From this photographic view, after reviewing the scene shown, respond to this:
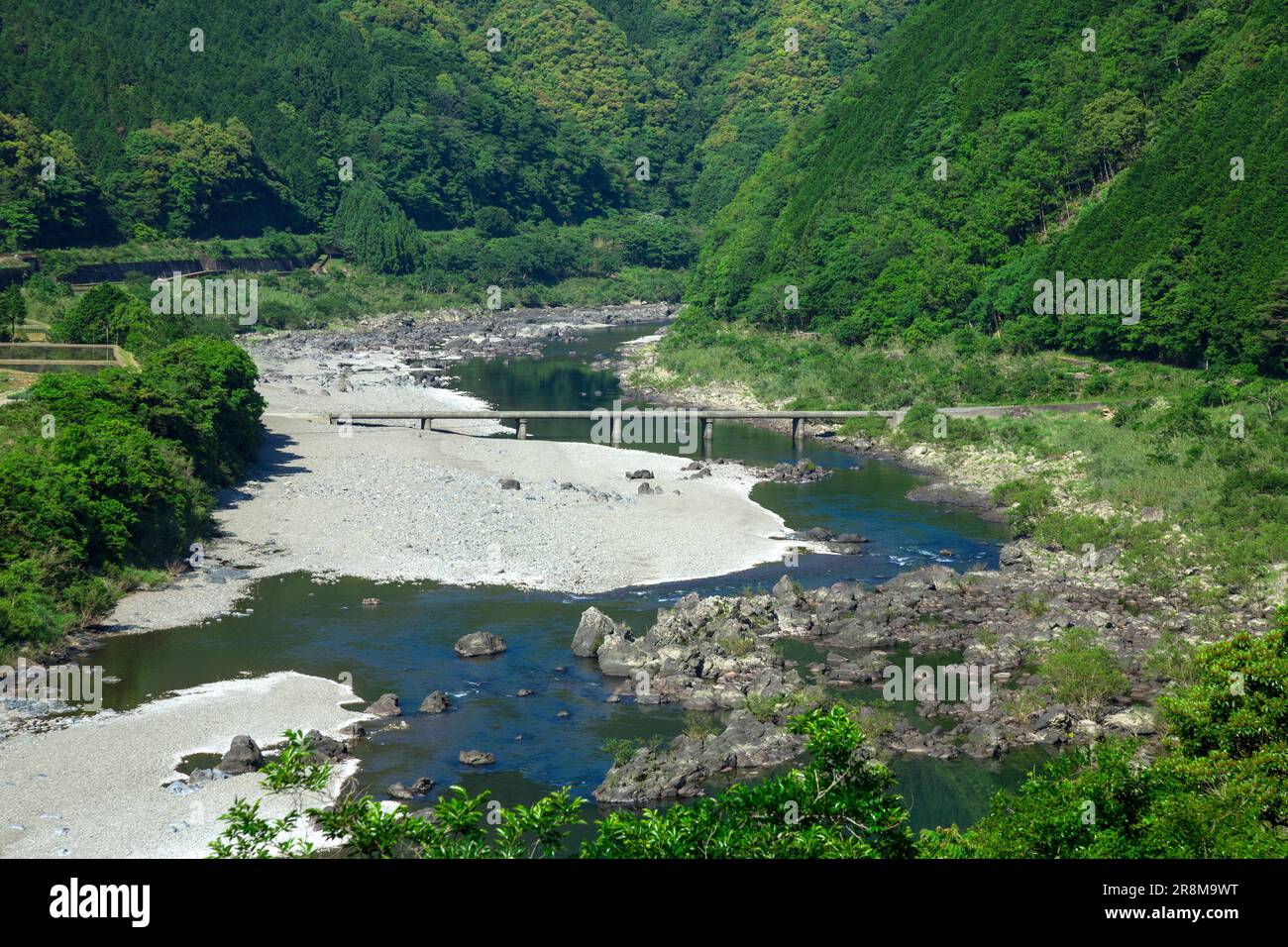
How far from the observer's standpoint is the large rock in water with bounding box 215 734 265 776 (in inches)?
1151

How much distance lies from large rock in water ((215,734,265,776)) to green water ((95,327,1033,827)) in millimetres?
2465

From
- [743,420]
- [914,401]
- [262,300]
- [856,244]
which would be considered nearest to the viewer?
[914,401]

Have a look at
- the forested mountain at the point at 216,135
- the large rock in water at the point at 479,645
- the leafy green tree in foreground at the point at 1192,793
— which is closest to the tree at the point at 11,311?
the forested mountain at the point at 216,135

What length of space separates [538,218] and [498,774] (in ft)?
551

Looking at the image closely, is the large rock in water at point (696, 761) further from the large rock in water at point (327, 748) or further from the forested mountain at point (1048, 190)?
the forested mountain at point (1048, 190)

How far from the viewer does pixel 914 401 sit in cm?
7612

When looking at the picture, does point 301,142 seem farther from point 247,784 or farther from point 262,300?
point 247,784

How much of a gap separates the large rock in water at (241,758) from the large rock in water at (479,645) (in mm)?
9096

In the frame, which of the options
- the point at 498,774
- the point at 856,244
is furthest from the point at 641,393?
the point at 498,774

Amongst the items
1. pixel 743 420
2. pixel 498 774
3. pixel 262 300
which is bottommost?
pixel 498 774

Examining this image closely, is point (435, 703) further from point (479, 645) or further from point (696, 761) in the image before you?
point (696, 761)

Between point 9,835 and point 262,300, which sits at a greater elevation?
point 262,300

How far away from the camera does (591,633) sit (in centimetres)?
3819

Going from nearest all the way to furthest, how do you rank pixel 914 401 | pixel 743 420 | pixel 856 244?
pixel 914 401
pixel 743 420
pixel 856 244
